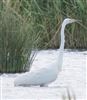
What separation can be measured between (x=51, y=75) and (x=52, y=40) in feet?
17.6

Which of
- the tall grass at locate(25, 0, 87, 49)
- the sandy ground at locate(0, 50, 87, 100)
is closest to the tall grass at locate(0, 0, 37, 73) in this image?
the sandy ground at locate(0, 50, 87, 100)

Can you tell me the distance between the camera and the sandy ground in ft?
24.2

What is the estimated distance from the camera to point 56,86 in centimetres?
834

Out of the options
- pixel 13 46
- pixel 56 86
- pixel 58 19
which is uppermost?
pixel 13 46

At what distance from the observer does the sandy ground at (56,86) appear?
7.36 meters

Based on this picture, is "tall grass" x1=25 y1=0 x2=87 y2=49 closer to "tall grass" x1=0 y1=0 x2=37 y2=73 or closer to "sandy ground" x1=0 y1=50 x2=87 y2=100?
"sandy ground" x1=0 y1=50 x2=87 y2=100

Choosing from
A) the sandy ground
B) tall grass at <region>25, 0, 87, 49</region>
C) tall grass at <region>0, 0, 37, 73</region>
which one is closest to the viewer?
the sandy ground

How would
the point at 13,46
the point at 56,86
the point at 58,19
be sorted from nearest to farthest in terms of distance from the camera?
the point at 56,86, the point at 13,46, the point at 58,19

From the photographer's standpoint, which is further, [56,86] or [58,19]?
[58,19]

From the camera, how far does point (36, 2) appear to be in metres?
13.8

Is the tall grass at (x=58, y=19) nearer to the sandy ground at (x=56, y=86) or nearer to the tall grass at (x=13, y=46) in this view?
the sandy ground at (x=56, y=86)

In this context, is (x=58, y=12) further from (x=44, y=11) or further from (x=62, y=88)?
(x=62, y=88)

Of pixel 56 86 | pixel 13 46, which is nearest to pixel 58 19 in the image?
pixel 13 46

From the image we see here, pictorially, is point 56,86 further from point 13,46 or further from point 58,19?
point 58,19
